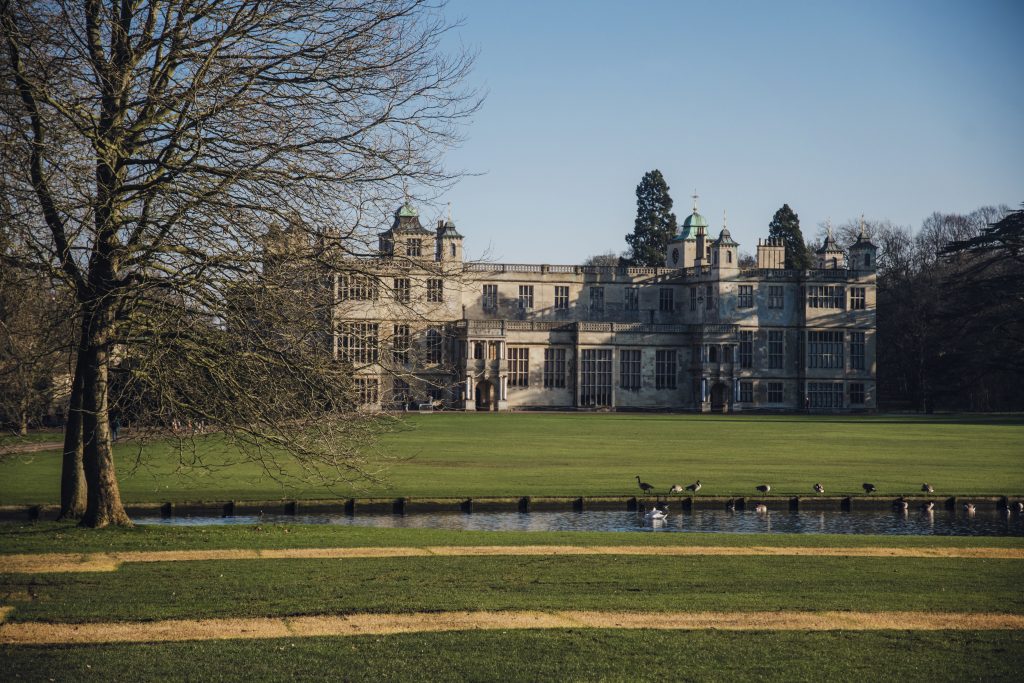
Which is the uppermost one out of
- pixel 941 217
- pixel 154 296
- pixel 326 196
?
pixel 941 217

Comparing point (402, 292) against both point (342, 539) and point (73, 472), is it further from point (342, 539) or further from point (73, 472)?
point (73, 472)

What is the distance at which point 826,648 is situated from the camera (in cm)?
1119

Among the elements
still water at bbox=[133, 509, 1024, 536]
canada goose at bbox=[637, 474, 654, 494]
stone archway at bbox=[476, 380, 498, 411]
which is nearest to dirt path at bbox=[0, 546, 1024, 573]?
still water at bbox=[133, 509, 1024, 536]

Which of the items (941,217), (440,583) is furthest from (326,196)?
(941,217)

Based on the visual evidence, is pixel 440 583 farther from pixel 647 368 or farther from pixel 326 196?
pixel 647 368

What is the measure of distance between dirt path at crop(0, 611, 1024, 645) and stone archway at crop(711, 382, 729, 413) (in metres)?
65.7

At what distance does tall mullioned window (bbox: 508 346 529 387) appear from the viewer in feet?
249

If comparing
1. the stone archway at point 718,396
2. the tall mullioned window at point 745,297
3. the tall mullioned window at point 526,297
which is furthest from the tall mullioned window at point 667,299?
the tall mullioned window at point 526,297

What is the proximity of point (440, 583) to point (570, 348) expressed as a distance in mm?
62429

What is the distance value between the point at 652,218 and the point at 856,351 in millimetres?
28463

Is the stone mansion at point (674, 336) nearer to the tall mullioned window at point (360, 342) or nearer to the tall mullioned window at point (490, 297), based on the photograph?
the tall mullioned window at point (490, 297)

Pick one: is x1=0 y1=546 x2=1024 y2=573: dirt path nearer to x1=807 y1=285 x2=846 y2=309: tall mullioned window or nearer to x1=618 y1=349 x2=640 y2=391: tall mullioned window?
x1=618 y1=349 x2=640 y2=391: tall mullioned window

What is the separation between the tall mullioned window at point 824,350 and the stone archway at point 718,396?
6.56m

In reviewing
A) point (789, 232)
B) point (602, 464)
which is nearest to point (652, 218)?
point (789, 232)
